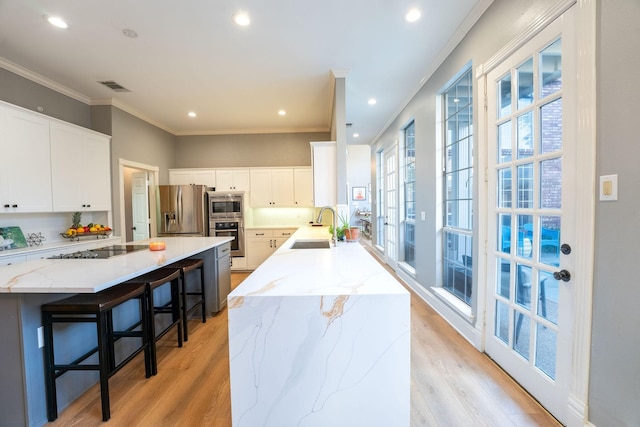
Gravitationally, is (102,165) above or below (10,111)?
below

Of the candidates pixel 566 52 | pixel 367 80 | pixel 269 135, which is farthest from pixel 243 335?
pixel 269 135

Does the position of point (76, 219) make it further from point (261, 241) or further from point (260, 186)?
point (260, 186)

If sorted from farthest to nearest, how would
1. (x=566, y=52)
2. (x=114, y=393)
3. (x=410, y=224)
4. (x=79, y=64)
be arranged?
(x=410, y=224) < (x=79, y=64) < (x=114, y=393) < (x=566, y=52)

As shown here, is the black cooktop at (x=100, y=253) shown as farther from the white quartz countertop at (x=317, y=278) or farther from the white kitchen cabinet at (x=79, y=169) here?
the white quartz countertop at (x=317, y=278)

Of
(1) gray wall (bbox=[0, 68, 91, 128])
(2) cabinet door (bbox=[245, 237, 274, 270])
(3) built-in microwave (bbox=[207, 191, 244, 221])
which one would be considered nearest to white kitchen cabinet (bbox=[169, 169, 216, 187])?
(3) built-in microwave (bbox=[207, 191, 244, 221])

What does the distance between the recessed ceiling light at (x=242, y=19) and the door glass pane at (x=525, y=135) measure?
7.41ft

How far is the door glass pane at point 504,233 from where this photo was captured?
198 centimetres

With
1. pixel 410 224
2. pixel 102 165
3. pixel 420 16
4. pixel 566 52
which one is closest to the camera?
pixel 566 52

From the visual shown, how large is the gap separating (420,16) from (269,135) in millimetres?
3884

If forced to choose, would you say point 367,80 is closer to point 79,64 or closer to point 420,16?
point 420,16

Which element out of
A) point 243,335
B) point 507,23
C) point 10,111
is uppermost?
point 507,23

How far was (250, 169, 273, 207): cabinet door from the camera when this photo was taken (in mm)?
5391

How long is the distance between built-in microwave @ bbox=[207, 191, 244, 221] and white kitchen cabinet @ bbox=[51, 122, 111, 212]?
158 cm

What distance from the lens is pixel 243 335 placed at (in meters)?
1.26
